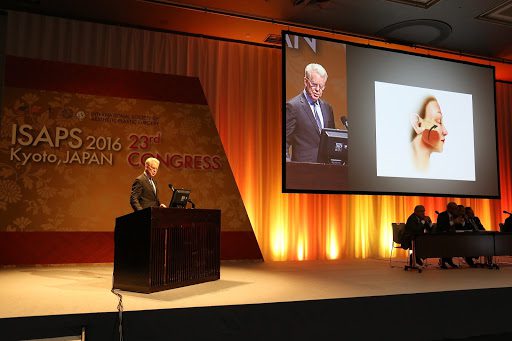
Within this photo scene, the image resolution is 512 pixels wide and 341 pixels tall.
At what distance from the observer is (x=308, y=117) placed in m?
7.02

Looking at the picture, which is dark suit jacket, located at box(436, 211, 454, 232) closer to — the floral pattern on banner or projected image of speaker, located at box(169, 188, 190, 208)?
the floral pattern on banner

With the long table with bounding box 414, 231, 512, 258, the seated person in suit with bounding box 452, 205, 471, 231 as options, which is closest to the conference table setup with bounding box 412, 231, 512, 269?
the long table with bounding box 414, 231, 512, 258

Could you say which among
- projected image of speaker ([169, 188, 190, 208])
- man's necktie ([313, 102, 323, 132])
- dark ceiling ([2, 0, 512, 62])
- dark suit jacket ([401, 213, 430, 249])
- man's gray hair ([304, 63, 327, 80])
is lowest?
dark suit jacket ([401, 213, 430, 249])

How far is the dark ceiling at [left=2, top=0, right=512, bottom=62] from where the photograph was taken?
255 inches

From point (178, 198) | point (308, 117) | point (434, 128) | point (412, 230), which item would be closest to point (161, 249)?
point (178, 198)

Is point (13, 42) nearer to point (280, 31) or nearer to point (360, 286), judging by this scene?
point (280, 31)

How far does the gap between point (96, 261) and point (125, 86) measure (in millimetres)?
2678

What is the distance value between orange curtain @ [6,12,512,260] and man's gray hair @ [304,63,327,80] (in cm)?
89

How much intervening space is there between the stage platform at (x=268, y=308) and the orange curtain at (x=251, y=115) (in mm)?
2650

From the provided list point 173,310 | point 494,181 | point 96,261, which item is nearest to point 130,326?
point 173,310

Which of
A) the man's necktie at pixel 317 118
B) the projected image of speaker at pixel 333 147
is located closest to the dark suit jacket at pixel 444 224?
the projected image of speaker at pixel 333 147

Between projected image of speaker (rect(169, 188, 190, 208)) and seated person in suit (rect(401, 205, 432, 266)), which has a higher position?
projected image of speaker (rect(169, 188, 190, 208))

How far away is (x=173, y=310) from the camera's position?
318cm

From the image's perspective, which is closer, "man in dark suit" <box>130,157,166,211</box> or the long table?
"man in dark suit" <box>130,157,166,211</box>
